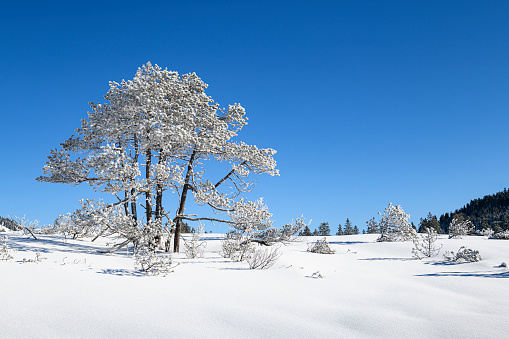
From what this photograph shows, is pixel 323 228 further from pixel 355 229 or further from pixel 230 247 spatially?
pixel 230 247

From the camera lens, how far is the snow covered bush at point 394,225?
19.1 meters

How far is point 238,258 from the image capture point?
9.48 meters

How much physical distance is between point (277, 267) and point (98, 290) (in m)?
4.44

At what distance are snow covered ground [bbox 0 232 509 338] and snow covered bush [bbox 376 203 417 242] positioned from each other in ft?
36.9

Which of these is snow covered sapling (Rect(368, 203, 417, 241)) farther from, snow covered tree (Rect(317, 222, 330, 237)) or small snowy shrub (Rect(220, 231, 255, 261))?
snow covered tree (Rect(317, 222, 330, 237))

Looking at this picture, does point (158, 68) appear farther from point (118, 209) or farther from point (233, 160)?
point (118, 209)

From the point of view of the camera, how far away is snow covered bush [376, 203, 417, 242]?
751 inches

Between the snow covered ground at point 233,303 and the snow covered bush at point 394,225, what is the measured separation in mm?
11255

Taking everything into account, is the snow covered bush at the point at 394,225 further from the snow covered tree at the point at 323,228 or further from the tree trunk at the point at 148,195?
the snow covered tree at the point at 323,228

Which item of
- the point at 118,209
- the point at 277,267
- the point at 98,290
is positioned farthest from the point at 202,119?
the point at 98,290

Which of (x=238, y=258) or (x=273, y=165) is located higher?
(x=273, y=165)

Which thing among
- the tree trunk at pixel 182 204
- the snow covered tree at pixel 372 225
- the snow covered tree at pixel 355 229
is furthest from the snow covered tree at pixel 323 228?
the tree trunk at pixel 182 204

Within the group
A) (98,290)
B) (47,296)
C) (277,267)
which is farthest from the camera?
(277,267)

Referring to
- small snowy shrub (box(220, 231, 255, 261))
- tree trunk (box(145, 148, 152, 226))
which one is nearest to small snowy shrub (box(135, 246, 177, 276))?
small snowy shrub (box(220, 231, 255, 261))
